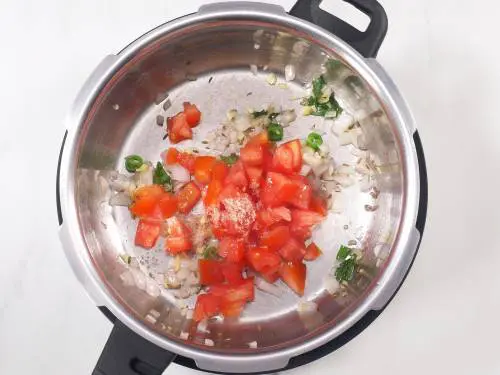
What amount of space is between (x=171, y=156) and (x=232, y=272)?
288mm

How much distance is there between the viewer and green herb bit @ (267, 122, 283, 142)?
1.24 meters

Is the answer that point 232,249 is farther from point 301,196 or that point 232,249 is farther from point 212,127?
point 212,127

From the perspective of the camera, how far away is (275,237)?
1.16 meters

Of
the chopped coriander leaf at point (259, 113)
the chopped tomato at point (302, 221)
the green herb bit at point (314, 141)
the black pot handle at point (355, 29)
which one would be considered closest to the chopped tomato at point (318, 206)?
the chopped tomato at point (302, 221)

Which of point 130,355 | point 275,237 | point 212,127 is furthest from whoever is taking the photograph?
point 212,127

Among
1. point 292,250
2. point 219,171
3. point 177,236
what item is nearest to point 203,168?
point 219,171

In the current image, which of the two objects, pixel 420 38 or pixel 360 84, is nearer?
pixel 360 84
